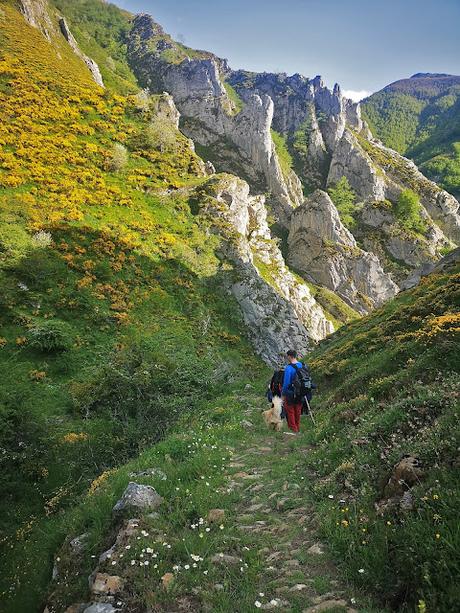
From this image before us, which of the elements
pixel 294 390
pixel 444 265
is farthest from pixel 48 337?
pixel 444 265

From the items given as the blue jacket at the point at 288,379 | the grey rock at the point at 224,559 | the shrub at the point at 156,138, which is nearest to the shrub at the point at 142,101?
the shrub at the point at 156,138

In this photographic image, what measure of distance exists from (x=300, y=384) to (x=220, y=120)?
433 ft

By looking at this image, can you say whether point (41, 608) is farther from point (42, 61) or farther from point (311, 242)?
point (311, 242)

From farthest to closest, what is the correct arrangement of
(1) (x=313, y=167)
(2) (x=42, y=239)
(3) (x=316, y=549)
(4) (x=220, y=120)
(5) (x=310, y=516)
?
1. (1) (x=313, y=167)
2. (4) (x=220, y=120)
3. (2) (x=42, y=239)
4. (5) (x=310, y=516)
5. (3) (x=316, y=549)

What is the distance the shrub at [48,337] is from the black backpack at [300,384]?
47.8ft

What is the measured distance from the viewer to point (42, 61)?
5203 centimetres

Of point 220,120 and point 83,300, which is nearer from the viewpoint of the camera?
point 83,300

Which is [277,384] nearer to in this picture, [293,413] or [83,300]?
[293,413]

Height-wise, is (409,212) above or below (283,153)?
below

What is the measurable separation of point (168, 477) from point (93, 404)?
10.4m

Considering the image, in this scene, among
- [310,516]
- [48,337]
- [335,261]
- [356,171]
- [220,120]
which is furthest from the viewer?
[220,120]

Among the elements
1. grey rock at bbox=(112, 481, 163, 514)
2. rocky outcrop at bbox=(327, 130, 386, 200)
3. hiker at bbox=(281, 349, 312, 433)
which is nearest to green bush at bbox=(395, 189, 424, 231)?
rocky outcrop at bbox=(327, 130, 386, 200)

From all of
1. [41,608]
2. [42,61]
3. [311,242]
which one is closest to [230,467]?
[41,608]

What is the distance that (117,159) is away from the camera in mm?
40000
